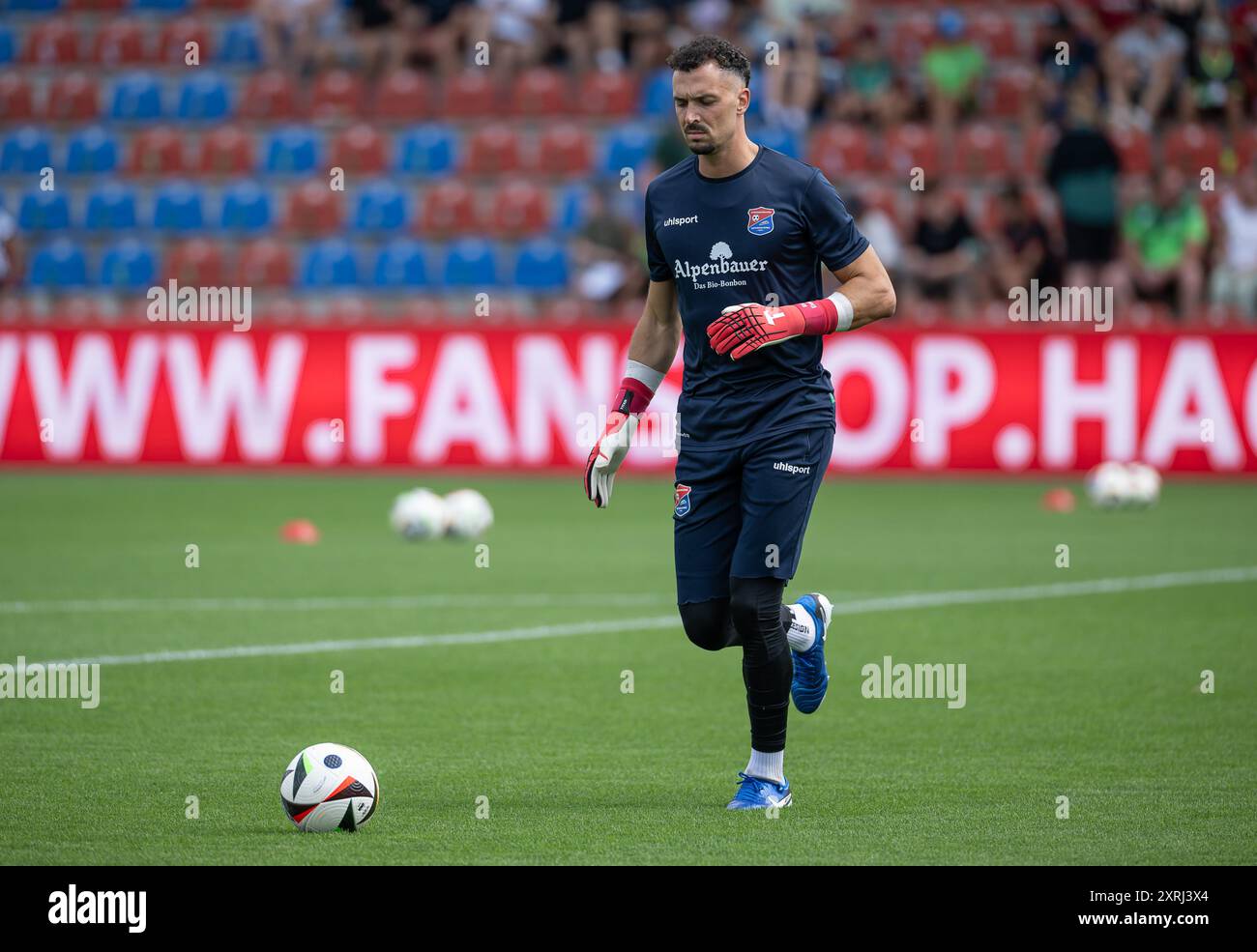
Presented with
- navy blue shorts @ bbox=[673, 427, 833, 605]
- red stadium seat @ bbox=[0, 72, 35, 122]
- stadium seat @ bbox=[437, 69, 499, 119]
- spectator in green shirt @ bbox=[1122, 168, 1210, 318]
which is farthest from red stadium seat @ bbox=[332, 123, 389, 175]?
navy blue shorts @ bbox=[673, 427, 833, 605]

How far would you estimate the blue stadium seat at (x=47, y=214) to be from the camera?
24547mm

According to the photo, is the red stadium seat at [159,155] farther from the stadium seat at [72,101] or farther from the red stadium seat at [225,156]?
the stadium seat at [72,101]

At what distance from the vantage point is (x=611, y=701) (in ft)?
29.9

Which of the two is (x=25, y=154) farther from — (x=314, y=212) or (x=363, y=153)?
(x=363, y=153)

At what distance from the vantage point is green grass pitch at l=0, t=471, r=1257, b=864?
6.38 meters

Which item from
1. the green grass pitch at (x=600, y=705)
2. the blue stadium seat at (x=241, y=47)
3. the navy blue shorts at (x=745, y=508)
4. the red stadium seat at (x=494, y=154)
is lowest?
the green grass pitch at (x=600, y=705)

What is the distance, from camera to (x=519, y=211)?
23656 mm

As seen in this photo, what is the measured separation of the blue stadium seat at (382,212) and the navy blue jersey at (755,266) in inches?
677

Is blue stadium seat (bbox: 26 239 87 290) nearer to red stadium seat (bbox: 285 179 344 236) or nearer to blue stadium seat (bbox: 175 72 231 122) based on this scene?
red stadium seat (bbox: 285 179 344 236)

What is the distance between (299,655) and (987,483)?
35.8 feet

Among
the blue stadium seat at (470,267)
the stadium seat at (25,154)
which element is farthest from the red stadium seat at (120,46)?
the blue stadium seat at (470,267)

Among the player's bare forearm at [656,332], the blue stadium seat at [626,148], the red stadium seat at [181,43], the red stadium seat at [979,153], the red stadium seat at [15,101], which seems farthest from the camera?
the red stadium seat at [181,43]

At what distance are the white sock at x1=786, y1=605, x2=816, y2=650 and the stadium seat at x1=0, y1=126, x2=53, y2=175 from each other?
63.7ft

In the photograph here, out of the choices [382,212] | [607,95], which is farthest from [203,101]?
[607,95]
